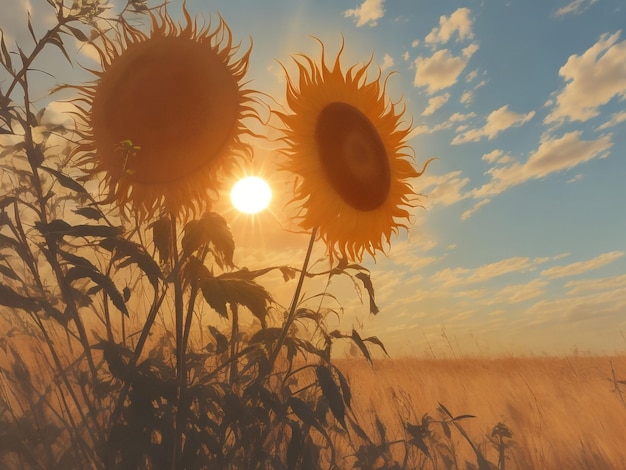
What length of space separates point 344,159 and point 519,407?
3711 millimetres

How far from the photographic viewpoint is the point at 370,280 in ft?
8.15

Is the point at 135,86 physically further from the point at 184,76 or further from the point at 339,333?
the point at 339,333

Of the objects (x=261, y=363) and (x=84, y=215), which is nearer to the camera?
(x=84, y=215)

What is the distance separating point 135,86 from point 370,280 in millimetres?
1148

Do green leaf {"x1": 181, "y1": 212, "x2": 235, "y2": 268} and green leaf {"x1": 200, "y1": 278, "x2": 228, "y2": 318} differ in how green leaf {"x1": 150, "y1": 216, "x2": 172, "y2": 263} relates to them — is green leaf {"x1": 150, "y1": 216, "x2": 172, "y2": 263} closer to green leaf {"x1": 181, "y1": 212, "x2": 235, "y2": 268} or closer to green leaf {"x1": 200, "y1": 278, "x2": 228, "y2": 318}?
green leaf {"x1": 181, "y1": 212, "x2": 235, "y2": 268}

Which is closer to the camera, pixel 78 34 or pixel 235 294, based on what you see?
pixel 235 294

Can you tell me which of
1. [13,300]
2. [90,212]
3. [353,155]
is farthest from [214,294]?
[353,155]

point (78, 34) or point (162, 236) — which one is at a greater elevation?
point (78, 34)

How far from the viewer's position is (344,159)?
241cm

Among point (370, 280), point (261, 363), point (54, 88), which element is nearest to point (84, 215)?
point (54, 88)

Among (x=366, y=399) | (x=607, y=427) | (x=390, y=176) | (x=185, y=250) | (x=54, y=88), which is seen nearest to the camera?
(x=185, y=250)

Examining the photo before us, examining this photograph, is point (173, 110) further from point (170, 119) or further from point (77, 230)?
point (77, 230)

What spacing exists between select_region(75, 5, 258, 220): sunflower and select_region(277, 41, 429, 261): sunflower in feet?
0.79

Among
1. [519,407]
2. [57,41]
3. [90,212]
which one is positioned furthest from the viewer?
[519,407]
